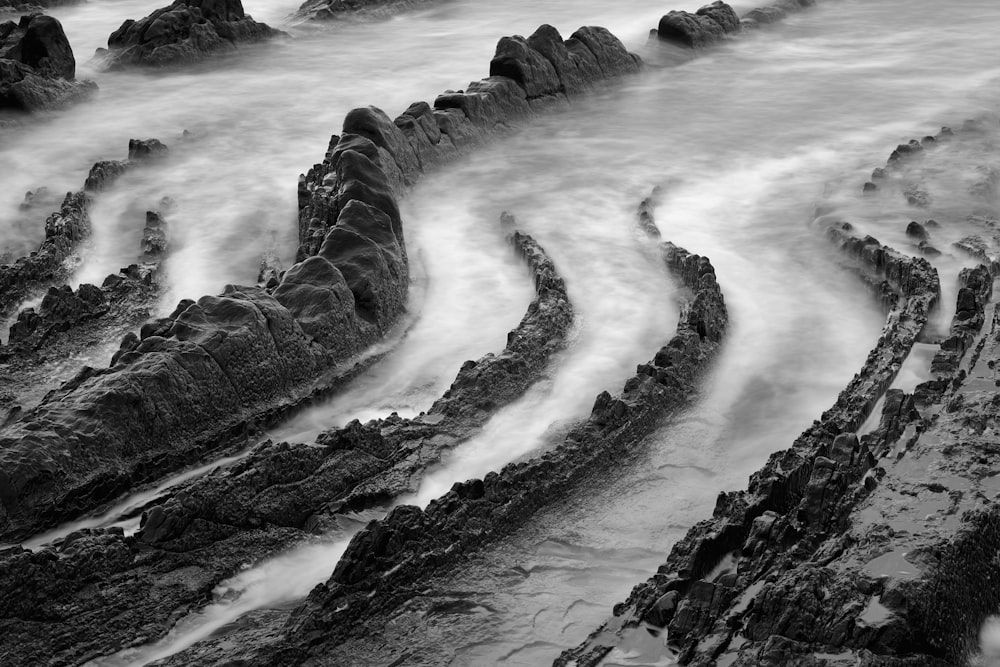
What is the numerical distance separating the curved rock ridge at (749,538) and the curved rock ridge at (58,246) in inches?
270

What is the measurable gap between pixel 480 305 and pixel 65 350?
3.62 meters

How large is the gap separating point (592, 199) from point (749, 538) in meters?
8.07

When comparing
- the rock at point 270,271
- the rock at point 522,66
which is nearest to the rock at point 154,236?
the rock at point 270,271

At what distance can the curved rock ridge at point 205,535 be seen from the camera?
6.34m

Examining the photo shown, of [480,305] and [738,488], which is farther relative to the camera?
[480,305]

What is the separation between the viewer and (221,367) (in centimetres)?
860

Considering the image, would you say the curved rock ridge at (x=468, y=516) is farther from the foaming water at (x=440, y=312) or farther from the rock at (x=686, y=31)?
the rock at (x=686, y=31)

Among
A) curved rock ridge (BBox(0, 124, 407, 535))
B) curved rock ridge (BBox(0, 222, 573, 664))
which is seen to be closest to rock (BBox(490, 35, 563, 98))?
curved rock ridge (BBox(0, 124, 407, 535))

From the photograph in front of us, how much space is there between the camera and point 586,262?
40.3 ft

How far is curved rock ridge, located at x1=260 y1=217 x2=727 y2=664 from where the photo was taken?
21.0 feet

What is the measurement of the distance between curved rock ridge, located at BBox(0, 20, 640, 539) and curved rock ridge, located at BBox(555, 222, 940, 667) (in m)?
3.29

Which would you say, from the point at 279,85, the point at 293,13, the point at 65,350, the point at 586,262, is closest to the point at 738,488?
the point at 586,262

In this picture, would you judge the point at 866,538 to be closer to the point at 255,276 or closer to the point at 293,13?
the point at 255,276

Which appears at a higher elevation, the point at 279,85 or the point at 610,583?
the point at 279,85
